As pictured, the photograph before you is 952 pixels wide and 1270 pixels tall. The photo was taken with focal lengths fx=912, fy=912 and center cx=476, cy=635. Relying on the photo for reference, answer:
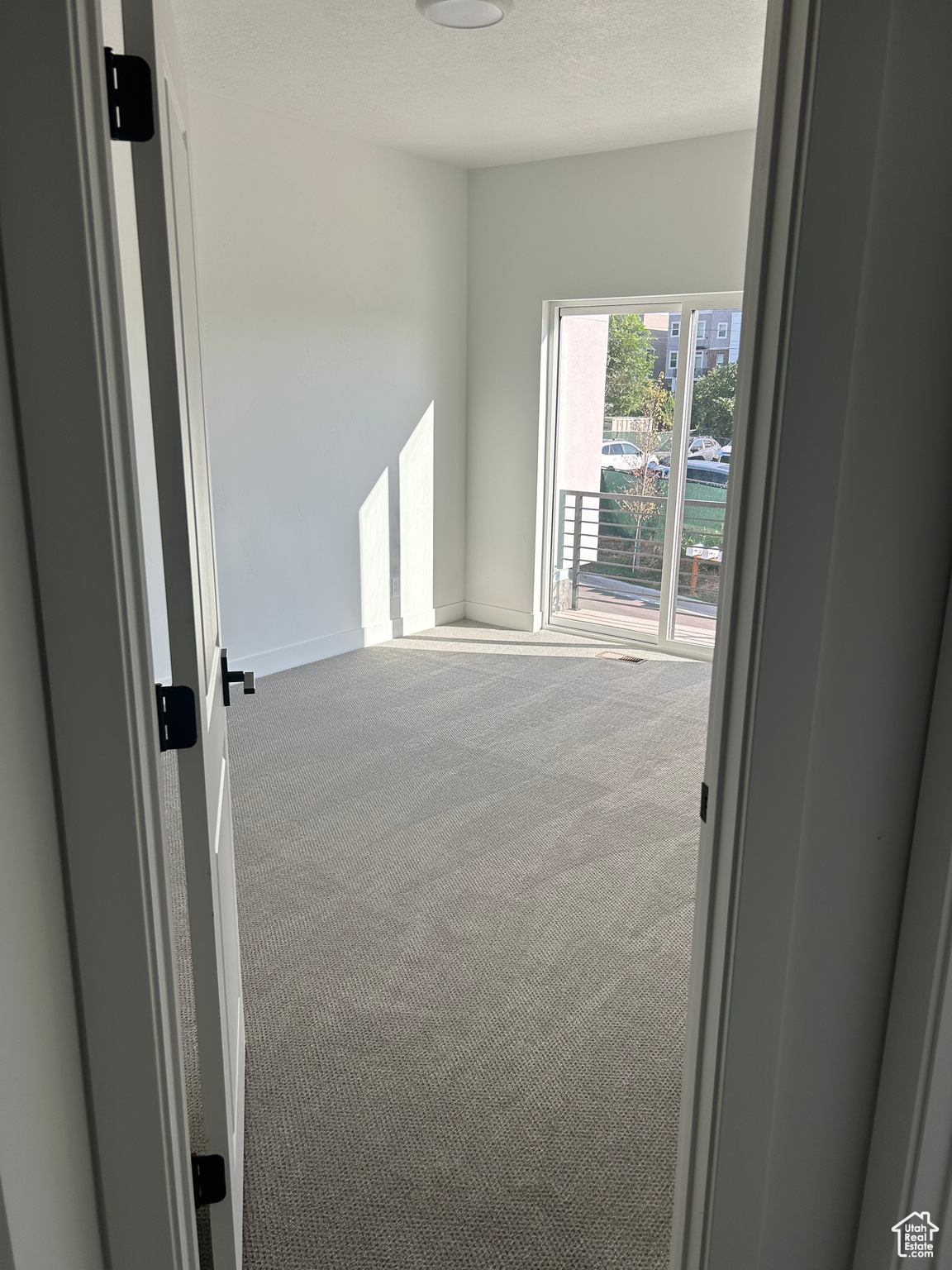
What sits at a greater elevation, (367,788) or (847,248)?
(847,248)

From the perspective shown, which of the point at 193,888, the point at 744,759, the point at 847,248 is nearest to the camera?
the point at 847,248

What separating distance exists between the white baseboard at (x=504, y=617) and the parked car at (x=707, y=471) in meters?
1.37

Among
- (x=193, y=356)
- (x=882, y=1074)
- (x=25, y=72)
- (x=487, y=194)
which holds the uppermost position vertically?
(x=487, y=194)

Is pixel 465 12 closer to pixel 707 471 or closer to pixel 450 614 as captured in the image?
pixel 707 471

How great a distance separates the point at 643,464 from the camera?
549cm

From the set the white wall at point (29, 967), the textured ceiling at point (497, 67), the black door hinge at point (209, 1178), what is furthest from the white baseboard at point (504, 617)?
the white wall at point (29, 967)

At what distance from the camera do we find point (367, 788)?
3629 millimetres

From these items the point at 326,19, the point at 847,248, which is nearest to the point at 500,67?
the point at 326,19

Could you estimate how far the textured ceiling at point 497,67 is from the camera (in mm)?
3111

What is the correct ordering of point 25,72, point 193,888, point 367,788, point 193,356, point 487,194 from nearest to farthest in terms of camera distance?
point 25,72 < point 193,888 < point 193,356 < point 367,788 < point 487,194

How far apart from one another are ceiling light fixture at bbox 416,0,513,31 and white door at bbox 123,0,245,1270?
171 cm

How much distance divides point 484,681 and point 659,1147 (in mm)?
3171

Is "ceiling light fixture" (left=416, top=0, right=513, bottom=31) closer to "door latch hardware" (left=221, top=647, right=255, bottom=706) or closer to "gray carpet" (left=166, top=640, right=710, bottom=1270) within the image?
"door latch hardware" (left=221, top=647, right=255, bottom=706)

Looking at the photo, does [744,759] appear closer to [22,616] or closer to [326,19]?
[22,616]
